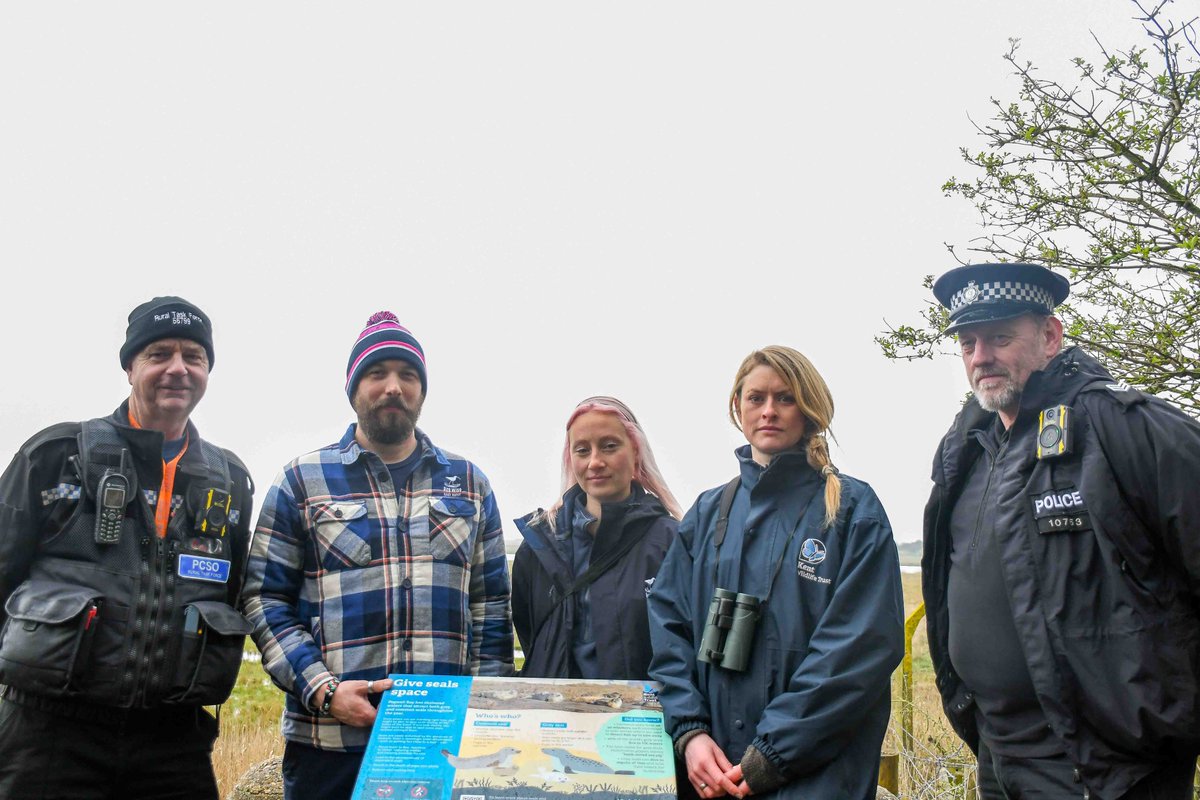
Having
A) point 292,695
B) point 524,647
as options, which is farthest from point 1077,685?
point 292,695

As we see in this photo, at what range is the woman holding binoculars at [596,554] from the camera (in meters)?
3.81

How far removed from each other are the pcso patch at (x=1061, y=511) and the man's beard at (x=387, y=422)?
265cm

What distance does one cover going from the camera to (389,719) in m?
3.31

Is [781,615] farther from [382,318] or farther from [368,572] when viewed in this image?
[382,318]

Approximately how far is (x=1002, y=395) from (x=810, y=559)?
1.13m

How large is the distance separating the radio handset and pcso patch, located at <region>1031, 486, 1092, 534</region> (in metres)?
3.66

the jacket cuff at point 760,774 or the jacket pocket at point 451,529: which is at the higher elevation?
the jacket pocket at point 451,529

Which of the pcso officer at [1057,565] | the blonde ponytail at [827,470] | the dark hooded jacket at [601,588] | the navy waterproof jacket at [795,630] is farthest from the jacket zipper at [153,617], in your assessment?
the pcso officer at [1057,565]

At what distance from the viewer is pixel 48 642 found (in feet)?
11.2

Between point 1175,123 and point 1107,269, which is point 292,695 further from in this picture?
point 1175,123

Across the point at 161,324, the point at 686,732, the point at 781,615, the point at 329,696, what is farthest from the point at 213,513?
the point at 781,615

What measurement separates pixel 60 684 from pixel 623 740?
7.22ft

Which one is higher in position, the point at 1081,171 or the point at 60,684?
the point at 1081,171

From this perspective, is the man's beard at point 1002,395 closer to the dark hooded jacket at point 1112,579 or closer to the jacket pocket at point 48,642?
the dark hooded jacket at point 1112,579
